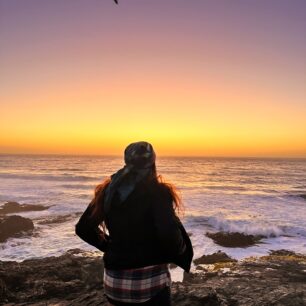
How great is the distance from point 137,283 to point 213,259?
10.5 m

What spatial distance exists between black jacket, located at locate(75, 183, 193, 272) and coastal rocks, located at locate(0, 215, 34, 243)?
14021 millimetres

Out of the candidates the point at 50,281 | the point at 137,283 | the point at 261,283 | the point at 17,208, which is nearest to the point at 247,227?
the point at 261,283

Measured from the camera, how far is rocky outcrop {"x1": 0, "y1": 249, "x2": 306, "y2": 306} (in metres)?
5.41

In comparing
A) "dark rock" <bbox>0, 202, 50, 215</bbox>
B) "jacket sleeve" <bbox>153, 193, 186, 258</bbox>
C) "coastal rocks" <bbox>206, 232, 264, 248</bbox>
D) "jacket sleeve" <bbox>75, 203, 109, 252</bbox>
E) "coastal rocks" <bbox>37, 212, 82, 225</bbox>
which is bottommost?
"dark rock" <bbox>0, 202, 50, 215</bbox>

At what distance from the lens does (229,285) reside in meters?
6.44

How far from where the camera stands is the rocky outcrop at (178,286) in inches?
213

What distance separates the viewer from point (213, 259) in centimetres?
1225

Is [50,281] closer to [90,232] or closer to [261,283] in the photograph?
[261,283]

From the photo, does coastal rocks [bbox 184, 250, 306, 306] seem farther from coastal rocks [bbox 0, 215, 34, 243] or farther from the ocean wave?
coastal rocks [bbox 0, 215, 34, 243]

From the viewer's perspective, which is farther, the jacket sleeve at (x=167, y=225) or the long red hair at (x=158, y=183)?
the long red hair at (x=158, y=183)

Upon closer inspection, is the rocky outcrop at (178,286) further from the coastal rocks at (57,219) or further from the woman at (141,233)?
the coastal rocks at (57,219)

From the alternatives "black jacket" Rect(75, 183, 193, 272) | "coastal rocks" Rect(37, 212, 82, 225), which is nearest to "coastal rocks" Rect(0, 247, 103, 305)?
"black jacket" Rect(75, 183, 193, 272)

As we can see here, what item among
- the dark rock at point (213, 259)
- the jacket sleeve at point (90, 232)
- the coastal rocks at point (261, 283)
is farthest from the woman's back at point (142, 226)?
the dark rock at point (213, 259)

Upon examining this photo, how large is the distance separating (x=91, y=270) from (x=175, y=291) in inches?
95.1
